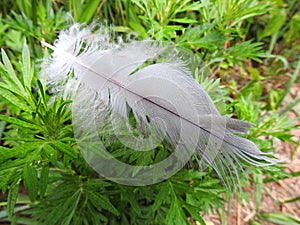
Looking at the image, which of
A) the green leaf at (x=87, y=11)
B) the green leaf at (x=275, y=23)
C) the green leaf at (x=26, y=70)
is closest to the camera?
the green leaf at (x=26, y=70)

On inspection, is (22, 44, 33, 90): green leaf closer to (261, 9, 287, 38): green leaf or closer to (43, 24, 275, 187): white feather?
(43, 24, 275, 187): white feather

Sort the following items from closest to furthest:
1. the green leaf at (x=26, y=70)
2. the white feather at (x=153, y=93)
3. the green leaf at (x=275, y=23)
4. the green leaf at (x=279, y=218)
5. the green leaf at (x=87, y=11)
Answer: the white feather at (x=153, y=93) < the green leaf at (x=26, y=70) < the green leaf at (x=87, y=11) < the green leaf at (x=279, y=218) < the green leaf at (x=275, y=23)

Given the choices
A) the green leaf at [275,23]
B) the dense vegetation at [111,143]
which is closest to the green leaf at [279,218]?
the dense vegetation at [111,143]

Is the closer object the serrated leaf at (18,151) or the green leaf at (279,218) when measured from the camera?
the serrated leaf at (18,151)

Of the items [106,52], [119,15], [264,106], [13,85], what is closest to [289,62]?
[264,106]

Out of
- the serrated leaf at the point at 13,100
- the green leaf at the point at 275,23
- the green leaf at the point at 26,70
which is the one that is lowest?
the green leaf at the point at 275,23

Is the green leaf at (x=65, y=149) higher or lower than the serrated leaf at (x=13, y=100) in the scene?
lower

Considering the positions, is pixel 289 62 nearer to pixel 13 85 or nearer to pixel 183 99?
pixel 183 99

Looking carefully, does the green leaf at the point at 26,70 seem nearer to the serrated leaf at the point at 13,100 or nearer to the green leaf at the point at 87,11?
the serrated leaf at the point at 13,100
